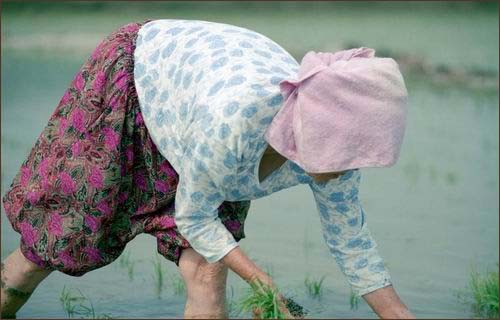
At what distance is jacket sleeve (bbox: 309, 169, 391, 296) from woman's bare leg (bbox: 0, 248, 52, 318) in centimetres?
114

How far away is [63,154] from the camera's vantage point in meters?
4.52

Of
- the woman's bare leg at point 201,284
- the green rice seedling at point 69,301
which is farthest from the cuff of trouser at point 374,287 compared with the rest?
the green rice seedling at point 69,301

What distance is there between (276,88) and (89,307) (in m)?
2.04

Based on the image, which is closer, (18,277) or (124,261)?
(18,277)

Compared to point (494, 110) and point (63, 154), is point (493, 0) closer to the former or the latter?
point (494, 110)

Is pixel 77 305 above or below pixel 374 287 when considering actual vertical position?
below

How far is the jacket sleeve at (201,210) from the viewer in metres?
3.89

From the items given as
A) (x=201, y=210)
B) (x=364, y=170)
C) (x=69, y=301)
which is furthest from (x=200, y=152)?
(x=364, y=170)

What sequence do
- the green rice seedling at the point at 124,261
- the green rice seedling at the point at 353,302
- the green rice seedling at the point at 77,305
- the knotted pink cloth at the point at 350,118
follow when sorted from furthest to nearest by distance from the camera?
the green rice seedling at the point at 124,261 < the green rice seedling at the point at 353,302 < the green rice seedling at the point at 77,305 < the knotted pink cloth at the point at 350,118

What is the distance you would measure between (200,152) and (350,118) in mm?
493

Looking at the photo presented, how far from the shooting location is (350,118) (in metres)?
3.65

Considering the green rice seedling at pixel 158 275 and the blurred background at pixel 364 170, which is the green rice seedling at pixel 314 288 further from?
the green rice seedling at pixel 158 275

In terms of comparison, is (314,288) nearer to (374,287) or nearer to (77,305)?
(77,305)

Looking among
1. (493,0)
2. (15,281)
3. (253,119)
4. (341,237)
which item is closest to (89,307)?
(15,281)
